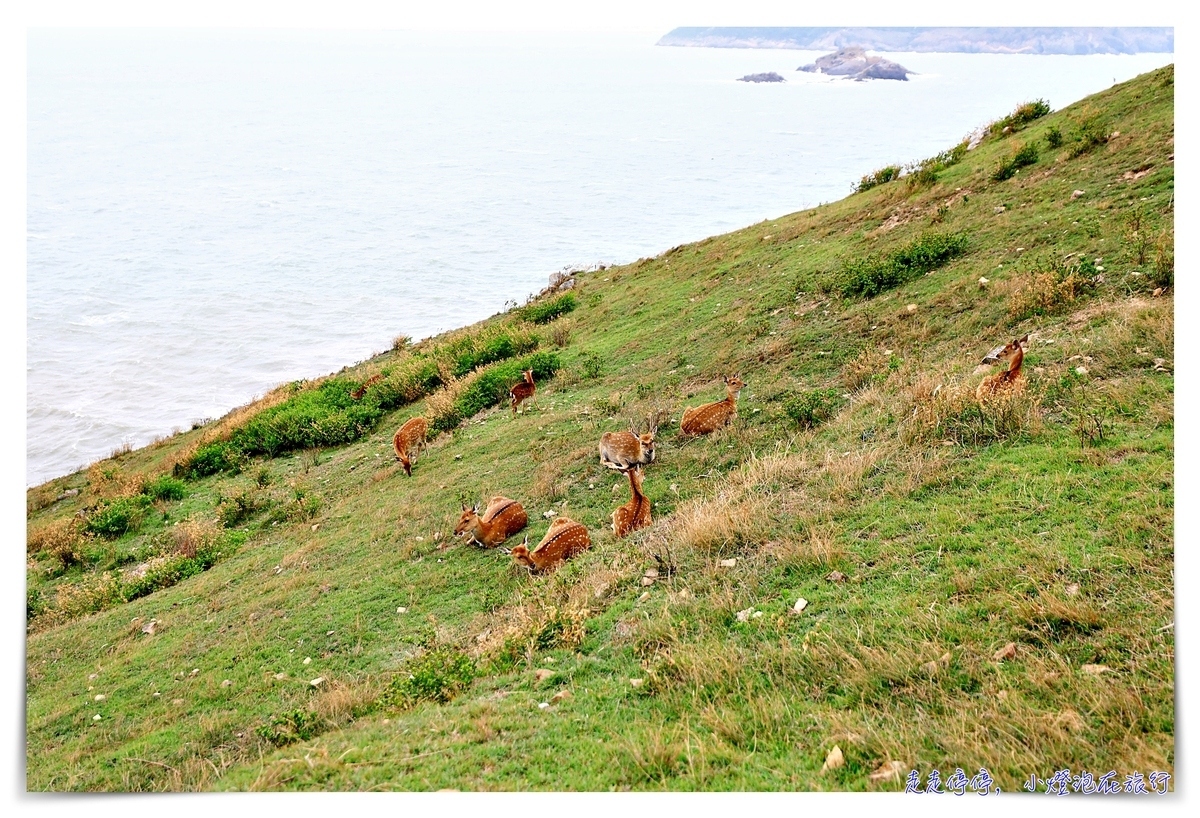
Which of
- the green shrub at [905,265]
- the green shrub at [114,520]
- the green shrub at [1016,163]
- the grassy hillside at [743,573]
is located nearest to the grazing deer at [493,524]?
the grassy hillside at [743,573]

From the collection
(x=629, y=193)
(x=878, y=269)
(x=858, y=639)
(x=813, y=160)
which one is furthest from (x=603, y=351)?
(x=813, y=160)

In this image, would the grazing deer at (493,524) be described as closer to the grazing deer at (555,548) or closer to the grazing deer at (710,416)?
the grazing deer at (555,548)

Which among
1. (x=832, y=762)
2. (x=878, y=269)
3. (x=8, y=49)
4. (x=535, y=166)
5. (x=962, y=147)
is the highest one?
(x=535, y=166)

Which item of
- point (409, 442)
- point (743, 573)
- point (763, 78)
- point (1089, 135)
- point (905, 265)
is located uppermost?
point (763, 78)

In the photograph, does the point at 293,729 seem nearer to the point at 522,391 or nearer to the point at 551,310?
the point at 522,391

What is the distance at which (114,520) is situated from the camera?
14.1 metres

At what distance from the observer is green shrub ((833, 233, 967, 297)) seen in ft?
45.7

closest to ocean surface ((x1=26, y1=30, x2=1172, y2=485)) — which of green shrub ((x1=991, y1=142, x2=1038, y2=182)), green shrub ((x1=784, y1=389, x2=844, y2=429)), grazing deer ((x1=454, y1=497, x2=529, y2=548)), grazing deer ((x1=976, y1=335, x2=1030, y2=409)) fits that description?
green shrub ((x1=991, y1=142, x2=1038, y2=182))

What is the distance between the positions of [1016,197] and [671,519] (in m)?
12.2

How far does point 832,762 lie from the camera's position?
13.6 feet

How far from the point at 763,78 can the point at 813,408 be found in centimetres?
12663

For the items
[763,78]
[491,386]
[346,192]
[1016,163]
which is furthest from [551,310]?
[763,78]

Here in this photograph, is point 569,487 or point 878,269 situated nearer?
point 569,487

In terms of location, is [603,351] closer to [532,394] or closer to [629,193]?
[532,394]
